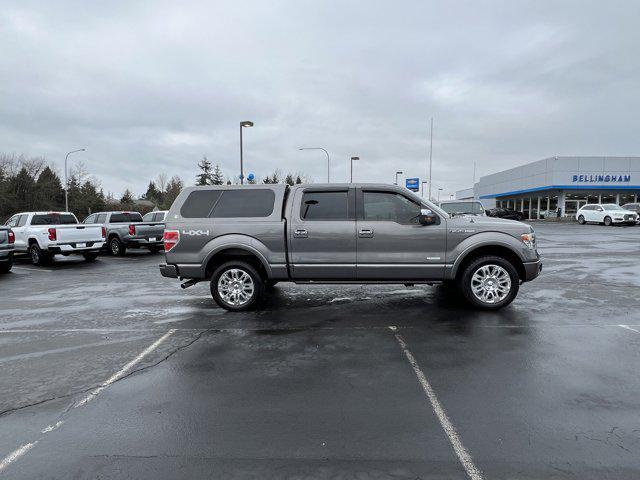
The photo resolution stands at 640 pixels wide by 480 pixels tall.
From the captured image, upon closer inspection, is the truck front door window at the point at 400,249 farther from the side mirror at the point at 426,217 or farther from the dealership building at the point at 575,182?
the dealership building at the point at 575,182

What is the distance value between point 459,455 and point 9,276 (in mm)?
13398

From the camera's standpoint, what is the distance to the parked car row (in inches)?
533

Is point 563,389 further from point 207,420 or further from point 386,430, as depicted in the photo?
point 207,420

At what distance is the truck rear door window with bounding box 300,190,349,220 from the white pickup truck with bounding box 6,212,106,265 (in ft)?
35.2

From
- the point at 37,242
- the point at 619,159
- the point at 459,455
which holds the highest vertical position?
the point at 619,159

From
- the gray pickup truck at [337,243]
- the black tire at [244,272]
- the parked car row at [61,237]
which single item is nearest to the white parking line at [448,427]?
the gray pickup truck at [337,243]

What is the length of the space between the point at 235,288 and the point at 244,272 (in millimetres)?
316

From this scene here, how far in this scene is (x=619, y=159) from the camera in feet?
143

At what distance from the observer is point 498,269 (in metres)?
6.67

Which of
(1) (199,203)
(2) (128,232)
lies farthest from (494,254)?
(2) (128,232)

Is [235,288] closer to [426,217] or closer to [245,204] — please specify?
[245,204]

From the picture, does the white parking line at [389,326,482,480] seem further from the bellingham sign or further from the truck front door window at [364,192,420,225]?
the bellingham sign

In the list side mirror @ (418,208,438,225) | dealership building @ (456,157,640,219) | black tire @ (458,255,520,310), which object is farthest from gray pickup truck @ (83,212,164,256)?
dealership building @ (456,157,640,219)

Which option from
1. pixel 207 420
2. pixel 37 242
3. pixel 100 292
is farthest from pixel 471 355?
pixel 37 242
